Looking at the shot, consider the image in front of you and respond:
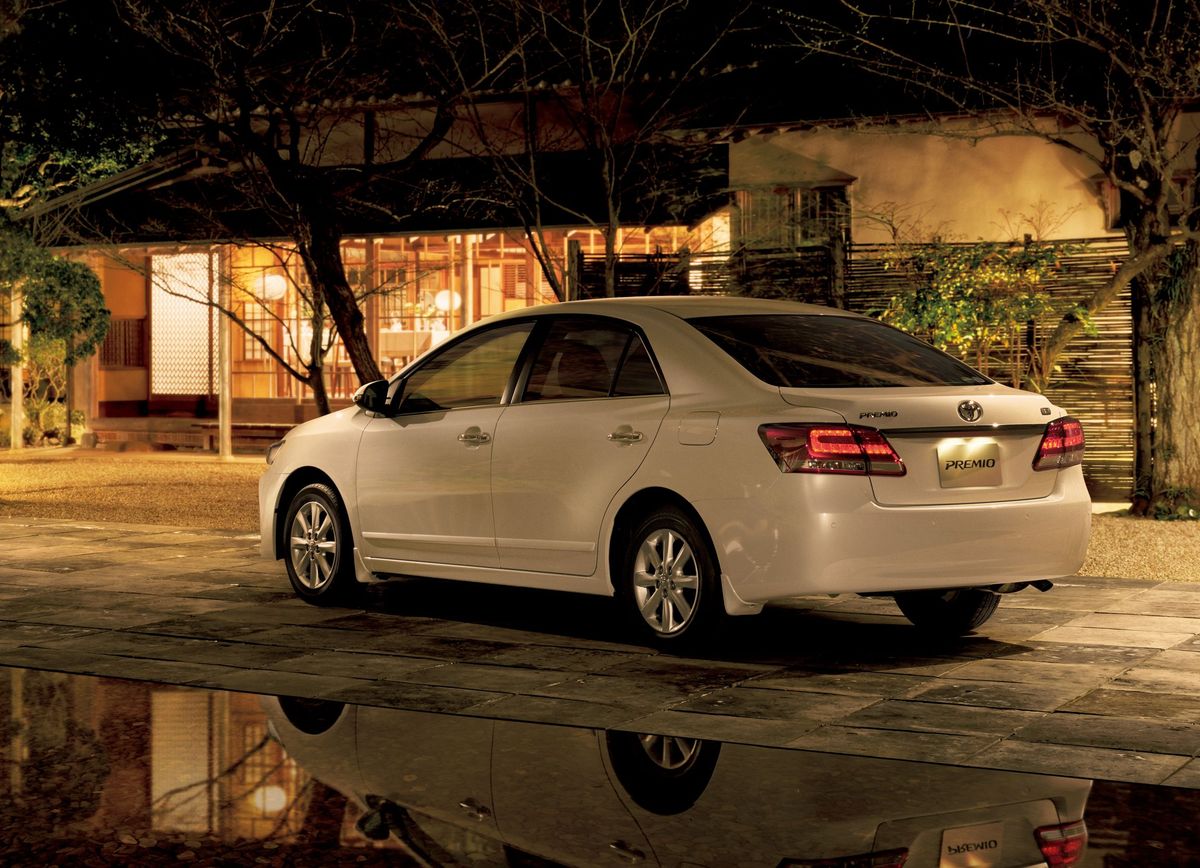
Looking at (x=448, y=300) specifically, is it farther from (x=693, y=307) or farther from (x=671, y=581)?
(x=671, y=581)

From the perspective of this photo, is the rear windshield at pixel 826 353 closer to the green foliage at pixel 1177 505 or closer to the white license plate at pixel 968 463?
the white license plate at pixel 968 463

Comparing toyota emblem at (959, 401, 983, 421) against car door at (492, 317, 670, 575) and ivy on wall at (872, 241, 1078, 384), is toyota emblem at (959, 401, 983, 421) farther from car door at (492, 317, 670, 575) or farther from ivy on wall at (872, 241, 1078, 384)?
ivy on wall at (872, 241, 1078, 384)

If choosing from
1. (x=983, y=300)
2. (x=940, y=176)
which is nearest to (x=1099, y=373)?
(x=983, y=300)

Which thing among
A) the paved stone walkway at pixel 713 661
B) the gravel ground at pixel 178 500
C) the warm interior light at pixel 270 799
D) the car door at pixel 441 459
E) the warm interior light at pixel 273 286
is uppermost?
the warm interior light at pixel 273 286

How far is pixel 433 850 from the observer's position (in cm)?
464

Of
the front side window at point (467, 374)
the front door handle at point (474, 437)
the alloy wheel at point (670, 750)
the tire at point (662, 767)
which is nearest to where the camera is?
the tire at point (662, 767)

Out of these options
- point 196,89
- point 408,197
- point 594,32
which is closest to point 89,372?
point 408,197

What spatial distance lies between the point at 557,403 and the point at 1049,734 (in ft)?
10.4

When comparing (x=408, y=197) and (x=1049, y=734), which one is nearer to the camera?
(x=1049, y=734)

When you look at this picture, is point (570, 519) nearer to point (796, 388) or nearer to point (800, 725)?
point (796, 388)

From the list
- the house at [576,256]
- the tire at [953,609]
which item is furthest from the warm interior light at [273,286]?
the tire at [953,609]

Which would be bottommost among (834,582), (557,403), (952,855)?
(952,855)

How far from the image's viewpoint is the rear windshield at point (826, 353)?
308 inches

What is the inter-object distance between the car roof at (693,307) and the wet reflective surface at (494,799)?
2.65 meters
